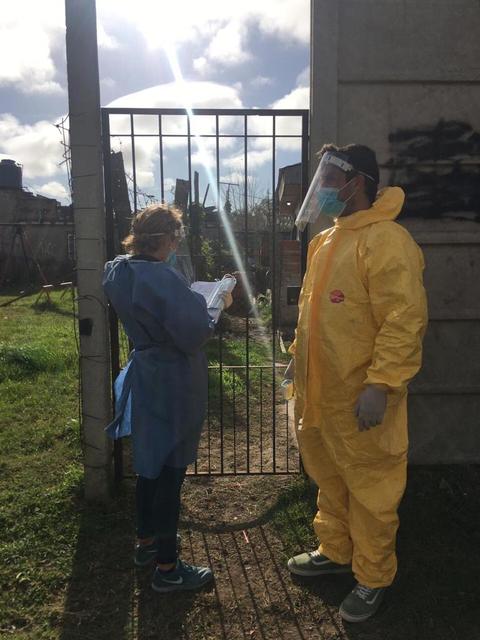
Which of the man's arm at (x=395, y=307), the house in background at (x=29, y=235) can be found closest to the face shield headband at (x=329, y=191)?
the man's arm at (x=395, y=307)

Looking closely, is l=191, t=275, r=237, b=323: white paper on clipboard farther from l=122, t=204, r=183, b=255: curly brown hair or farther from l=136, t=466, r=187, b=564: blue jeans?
l=136, t=466, r=187, b=564: blue jeans

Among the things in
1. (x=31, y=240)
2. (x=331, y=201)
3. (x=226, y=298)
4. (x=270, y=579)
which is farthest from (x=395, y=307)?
(x=31, y=240)

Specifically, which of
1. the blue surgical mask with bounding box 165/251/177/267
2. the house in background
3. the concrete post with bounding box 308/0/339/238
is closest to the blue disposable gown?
the blue surgical mask with bounding box 165/251/177/267

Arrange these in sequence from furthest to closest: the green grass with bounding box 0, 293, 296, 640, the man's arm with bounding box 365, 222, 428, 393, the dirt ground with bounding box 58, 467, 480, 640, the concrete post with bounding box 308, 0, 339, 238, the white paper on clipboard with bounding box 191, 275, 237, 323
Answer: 1. the concrete post with bounding box 308, 0, 339, 238
2. the white paper on clipboard with bounding box 191, 275, 237, 323
3. the green grass with bounding box 0, 293, 296, 640
4. the dirt ground with bounding box 58, 467, 480, 640
5. the man's arm with bounding box 365, 222, 428, 393

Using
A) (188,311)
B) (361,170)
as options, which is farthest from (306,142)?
(188,311)

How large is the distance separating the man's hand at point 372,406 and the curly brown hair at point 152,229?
107cm

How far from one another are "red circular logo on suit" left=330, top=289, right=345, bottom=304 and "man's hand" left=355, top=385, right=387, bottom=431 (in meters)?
0.38

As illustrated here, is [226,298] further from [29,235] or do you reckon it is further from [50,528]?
[29,235]

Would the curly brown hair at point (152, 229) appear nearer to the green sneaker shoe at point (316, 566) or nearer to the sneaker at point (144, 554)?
the sneaker at point (144, 554)

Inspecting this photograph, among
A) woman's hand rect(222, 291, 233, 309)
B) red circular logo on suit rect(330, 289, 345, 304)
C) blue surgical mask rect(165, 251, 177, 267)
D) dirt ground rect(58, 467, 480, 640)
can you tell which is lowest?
dirt ground rect(58, 467, 480, 640)

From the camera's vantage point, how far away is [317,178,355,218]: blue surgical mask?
2.29 metres

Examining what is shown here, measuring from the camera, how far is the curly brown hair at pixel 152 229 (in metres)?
2.29

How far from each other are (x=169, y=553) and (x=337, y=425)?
3.32ft

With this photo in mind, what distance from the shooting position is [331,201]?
2.30 meters
